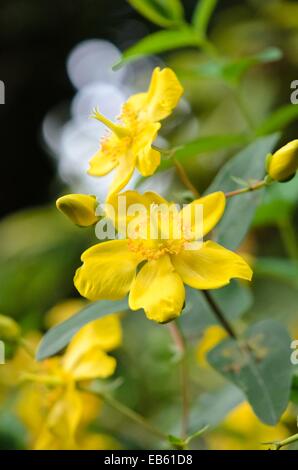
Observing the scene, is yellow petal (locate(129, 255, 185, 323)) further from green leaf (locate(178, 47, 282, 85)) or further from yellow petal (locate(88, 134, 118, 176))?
green leaf (locate(178, 47, 282, 85))

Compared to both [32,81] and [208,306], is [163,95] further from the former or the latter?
[32,81]

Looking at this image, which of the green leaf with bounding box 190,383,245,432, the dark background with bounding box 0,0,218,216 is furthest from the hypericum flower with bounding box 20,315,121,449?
the dark background with bounding box 0,0,218,216

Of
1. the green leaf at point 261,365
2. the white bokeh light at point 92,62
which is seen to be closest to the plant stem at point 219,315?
the green leaf at point 261,365

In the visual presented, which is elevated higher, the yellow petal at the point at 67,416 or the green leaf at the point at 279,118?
the green leaf at the point at 279,118

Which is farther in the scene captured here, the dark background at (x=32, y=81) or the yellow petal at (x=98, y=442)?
the dark background at (x=32, y=81)

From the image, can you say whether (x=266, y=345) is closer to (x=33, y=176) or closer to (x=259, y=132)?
(x=259, y=132)

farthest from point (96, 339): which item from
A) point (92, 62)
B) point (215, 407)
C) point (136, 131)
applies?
point (92, 62)

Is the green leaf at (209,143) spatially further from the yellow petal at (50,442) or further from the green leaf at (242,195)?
the yellow petal at (50,442)
